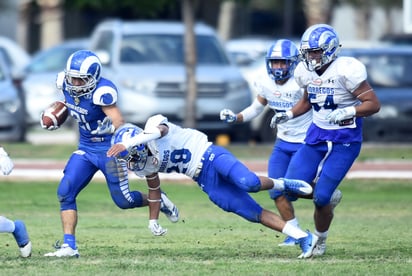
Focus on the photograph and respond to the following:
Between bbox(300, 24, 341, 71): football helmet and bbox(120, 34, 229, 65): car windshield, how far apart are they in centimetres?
1076

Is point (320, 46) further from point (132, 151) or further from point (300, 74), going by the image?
point (132, 151)

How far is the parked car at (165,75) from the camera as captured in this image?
20.7 metres

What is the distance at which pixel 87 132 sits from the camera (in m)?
10.5

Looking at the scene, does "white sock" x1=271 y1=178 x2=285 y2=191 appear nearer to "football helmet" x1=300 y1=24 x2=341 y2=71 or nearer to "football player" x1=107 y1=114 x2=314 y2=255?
"football player" x1=107 y1=114 x2=314 y2=255

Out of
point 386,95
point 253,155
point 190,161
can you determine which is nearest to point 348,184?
point 253,155

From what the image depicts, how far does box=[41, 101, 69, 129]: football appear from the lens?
10477 millimetres

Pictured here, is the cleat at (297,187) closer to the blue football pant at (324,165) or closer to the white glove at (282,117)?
the blue football pant at (324,165)

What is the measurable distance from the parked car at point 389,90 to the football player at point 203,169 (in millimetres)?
10751

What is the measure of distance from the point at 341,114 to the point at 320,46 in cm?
60

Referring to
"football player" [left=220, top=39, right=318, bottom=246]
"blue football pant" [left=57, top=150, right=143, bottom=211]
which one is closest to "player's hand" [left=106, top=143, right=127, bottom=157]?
"blue football pant" [left=57, top=150, right=143, bottom=211]

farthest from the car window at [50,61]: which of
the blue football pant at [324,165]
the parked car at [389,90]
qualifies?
the blue football pant at [324,165]

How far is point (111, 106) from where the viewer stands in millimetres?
10188

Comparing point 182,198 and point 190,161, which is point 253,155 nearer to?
point 182,198

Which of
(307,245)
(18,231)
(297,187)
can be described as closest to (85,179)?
(18,231)
